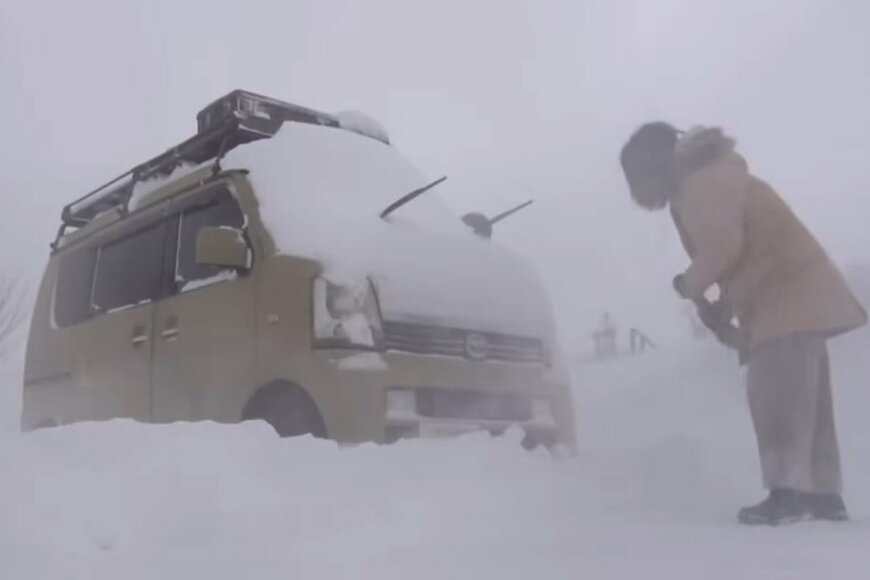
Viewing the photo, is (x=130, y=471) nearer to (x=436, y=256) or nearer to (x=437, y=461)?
(x=437, y=461)

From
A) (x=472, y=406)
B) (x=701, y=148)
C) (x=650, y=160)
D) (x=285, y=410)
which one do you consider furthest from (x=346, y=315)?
(x=701, y=148)

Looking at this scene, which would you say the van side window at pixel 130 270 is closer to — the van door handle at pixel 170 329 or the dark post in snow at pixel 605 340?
the van door handle at pixel 170 329

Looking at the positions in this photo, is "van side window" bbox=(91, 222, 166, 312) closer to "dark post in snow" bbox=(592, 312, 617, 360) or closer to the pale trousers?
the pale trousers

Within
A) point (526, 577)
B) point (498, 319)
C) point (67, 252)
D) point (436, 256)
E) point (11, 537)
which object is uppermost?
point (67, 252)

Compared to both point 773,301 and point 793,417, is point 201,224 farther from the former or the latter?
point 793,417

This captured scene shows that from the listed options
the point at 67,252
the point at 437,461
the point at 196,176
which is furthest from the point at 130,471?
the point at 67,252

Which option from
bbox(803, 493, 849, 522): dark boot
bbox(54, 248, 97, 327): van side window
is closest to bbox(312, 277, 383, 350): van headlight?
bbox(803, 493, 849, 522): dark boot

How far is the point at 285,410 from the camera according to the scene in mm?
4031

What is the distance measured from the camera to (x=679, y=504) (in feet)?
12.0

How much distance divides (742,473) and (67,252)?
4206 millimetres

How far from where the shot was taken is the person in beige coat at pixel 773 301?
3.34m

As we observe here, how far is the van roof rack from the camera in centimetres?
510

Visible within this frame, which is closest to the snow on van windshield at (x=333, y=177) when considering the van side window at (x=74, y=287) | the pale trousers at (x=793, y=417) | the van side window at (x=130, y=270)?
the van side window at (x=130, y=270)

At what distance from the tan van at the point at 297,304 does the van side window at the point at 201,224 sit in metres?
0.01
